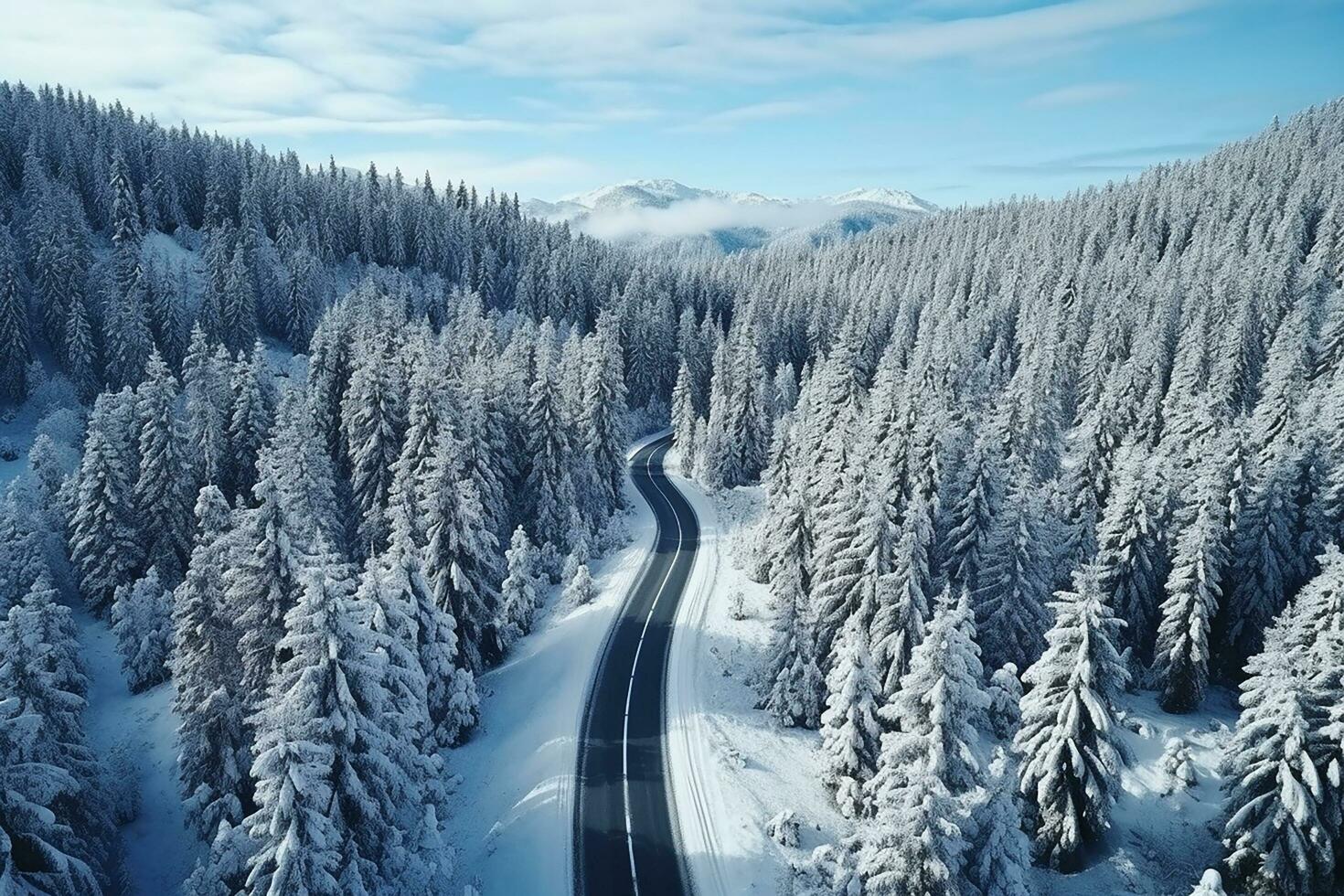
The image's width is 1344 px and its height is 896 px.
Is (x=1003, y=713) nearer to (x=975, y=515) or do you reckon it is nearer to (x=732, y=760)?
(x=975, y=515)

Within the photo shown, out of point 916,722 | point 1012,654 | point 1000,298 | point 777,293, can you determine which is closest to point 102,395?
point 916,722

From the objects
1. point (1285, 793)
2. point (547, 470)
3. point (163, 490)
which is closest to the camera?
point (1285, 793)

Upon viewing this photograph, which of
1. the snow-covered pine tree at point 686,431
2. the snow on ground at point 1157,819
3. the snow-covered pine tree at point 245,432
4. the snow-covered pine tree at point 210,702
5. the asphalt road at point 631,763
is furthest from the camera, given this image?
the snow-covered pine tree at point 686,431

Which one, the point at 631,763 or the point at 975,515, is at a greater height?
the point at 975,515

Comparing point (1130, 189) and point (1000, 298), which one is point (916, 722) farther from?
point (1130, 189)

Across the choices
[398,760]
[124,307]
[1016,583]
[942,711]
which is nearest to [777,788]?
[942,711]

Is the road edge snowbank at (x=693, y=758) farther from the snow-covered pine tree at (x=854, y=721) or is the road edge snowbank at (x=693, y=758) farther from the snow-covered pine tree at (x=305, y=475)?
the snow-covered pine tree at (x=305, y=475)

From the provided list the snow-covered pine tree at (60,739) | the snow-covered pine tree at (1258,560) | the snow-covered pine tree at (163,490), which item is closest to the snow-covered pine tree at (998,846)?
the snow-covered pine tree at (60,739)
